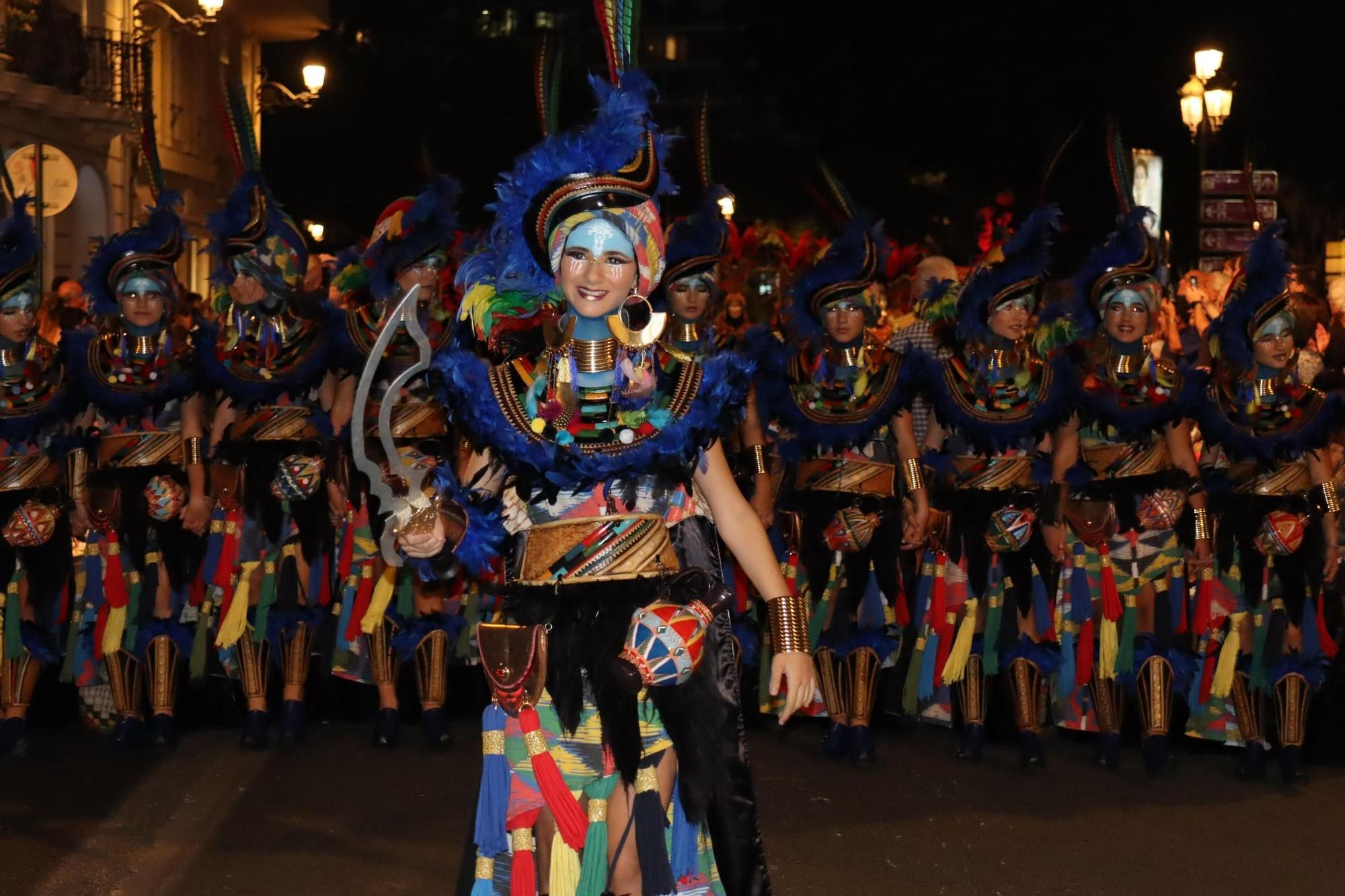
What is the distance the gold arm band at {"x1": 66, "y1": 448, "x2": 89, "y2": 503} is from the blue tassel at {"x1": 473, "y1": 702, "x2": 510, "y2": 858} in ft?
14.2

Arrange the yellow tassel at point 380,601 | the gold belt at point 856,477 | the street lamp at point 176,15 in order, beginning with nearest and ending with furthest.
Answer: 1. the gold belt at point 856,477
2. the yellow tassel at point 380,601
3. the street lamp at point 176,15

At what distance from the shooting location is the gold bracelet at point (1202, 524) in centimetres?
862

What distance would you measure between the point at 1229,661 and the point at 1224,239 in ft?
38.4

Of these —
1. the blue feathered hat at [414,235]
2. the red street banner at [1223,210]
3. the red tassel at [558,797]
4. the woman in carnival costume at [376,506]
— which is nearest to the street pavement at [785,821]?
the woman in carnival costume at [376,506]

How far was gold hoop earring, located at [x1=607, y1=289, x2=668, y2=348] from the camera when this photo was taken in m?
5.07

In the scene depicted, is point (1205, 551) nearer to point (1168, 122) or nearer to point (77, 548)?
point (77, 548)

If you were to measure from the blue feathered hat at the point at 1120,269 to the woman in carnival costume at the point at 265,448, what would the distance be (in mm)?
3407

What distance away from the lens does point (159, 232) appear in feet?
28.8

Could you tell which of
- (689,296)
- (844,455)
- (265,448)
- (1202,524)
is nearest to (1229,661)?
(1202,524)

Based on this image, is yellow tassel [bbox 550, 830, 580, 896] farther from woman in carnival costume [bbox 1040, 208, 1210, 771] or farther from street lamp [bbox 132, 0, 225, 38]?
street lamp [bbox 132, 0, 225, 38]

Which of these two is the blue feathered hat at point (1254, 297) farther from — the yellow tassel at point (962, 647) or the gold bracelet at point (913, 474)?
the yellow tassel at point (962, 647)

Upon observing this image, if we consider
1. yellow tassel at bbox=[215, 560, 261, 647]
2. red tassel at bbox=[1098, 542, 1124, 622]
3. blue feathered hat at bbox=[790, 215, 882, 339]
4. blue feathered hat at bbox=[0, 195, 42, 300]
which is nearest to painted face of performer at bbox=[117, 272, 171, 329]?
blue feathered hat at bbox=[0, 195, 42, 300]

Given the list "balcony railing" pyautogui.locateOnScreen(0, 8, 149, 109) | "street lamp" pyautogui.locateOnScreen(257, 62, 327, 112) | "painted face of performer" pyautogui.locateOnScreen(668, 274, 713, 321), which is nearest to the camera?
"painted face of performer" pyautogui.locateOnScreen(668, 274, 713, 321)

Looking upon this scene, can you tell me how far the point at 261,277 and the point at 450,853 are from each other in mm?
3025
